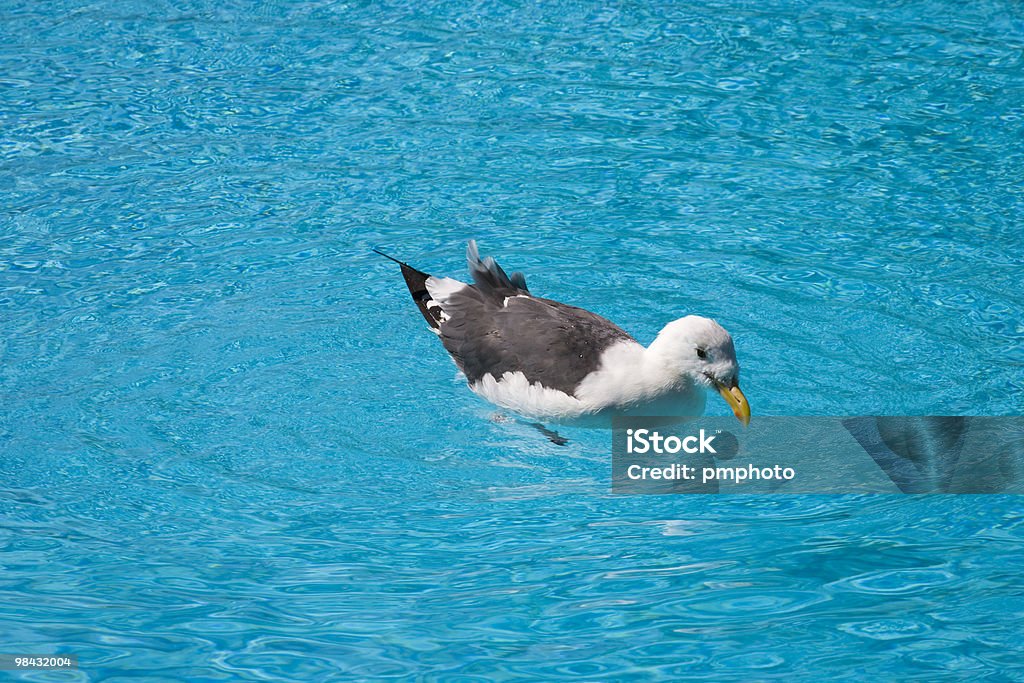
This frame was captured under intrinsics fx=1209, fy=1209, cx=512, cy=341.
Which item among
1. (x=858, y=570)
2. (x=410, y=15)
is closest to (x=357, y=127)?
(x=410, y=15)

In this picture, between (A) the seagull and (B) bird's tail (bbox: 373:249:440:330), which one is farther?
(B) bird's tail (bbox: 373:249:440:330)

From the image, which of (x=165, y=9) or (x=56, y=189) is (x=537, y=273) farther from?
(x=165, y=9)

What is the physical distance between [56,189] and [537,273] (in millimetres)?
A: 3052

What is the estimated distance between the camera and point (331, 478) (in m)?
4.84

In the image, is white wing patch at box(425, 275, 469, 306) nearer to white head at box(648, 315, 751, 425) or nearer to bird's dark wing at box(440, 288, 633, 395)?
bird's dark wing at box(440, 288, 633, 395)

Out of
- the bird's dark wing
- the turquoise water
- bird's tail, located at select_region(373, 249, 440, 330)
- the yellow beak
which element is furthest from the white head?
bird's tail, located at select_region(373, 249, 440, 330)

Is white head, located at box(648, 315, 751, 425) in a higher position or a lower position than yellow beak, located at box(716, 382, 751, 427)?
higher

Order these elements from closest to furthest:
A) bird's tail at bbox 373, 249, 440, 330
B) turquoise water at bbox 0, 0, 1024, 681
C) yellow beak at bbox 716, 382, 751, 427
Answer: turquoise water at bbox 0, 0, 1024, 681, yellow beak at bbox 716, 382, 751, 427, bird's tail at bbox 373, 249, 440, 330

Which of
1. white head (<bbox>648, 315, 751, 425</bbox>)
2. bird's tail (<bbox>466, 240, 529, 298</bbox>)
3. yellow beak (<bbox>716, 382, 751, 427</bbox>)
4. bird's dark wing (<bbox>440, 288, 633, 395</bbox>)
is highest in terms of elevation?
bird's tail (<bbox>466, 240, 529, 298</bbox>)

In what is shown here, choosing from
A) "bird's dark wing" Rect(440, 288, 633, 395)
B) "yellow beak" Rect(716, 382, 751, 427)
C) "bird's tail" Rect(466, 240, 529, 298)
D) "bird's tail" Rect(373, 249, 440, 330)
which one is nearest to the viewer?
"yellow beak" Rect(716, 382, 751, 427)

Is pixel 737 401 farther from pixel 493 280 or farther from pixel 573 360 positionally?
pixel 493 280

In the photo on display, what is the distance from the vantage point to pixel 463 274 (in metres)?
6.39

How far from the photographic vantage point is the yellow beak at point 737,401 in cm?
461

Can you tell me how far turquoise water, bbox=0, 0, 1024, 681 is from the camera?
4.15 meters
